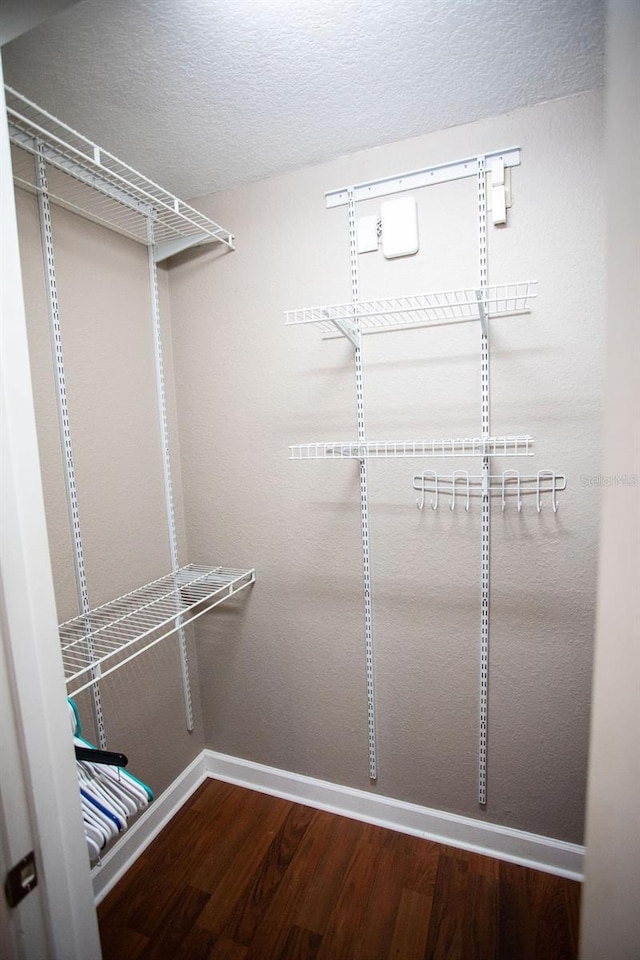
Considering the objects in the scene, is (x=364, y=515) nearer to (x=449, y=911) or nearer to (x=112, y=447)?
(x=112, y=447)

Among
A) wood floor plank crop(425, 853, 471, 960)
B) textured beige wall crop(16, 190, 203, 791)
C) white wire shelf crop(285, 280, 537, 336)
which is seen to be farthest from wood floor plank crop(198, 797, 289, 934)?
white wire shelf crop(285, 280, 537, 336)

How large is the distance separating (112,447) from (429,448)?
1096 mm

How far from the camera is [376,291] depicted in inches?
61.3

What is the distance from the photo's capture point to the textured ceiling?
989 mm

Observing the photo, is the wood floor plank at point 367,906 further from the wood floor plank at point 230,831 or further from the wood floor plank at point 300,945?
the wood floor plank at point 230,831

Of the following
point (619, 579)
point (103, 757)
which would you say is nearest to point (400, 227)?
point (619, 579)

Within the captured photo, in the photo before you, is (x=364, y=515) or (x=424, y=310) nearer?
(x=424, y=310)

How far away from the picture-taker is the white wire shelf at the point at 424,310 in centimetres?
138

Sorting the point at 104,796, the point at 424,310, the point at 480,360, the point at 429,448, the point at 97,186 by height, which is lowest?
the point at 104,796

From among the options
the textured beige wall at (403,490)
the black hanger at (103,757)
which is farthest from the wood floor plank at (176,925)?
the black hanger at (103,757)

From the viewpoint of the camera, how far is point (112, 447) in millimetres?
1590

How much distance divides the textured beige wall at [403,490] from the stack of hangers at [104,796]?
0.77 meters

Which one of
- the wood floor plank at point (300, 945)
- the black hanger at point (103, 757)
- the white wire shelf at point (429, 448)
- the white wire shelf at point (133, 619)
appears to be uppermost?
the white wire shelf at point (429, 448)

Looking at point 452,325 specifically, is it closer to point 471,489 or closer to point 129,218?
point 471,489
